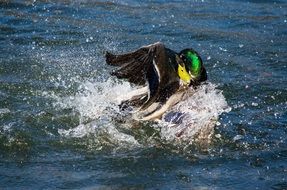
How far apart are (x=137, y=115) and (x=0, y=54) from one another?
13.2ft

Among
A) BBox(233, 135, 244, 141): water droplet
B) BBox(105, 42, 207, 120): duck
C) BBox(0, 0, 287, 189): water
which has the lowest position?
BBox(233, 135, 244, 141): water droplet

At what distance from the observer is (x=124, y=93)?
315 inches

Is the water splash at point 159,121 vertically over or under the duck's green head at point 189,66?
under

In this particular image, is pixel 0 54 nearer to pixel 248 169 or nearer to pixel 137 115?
pixel 137 115

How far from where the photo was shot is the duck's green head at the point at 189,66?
281 inches

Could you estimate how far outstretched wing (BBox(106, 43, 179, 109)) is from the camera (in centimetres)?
686

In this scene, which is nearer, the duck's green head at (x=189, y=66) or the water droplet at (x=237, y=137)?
the duck's green head at (x=189, y=66)

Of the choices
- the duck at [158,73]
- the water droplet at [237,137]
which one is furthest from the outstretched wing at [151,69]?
the water droplet at [237,137]

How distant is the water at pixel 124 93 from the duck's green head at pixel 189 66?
0.19m

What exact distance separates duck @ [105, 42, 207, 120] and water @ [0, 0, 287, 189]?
160 millimetres

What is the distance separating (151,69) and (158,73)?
178mm

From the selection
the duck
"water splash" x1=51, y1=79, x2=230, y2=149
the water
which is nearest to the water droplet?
the water

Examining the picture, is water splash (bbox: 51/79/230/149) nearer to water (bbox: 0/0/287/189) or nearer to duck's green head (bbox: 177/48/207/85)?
water (bbox: 0/0/287/189)

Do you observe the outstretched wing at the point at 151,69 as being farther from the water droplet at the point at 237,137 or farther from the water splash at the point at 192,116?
the water droplet at the point at 237,137
